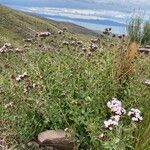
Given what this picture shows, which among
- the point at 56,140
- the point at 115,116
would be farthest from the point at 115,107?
the point at 56,140

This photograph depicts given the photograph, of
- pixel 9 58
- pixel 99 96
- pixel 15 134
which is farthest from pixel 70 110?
pixel 9 58

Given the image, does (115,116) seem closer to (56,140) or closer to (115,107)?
(115,107)

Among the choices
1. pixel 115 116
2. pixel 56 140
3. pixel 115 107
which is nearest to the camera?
pixel 115 116

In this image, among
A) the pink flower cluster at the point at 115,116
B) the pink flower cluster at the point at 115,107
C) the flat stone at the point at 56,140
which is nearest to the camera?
the pink flower cluster at the point at 115,116

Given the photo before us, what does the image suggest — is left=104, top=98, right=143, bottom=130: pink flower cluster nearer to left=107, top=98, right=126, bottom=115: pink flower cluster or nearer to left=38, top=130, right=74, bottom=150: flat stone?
left=107, top=98, right=126, bottom=115: pink flower cluster

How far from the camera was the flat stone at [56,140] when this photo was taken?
8.73m

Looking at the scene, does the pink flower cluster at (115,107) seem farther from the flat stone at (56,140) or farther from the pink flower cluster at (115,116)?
the flat stone at (56,140)

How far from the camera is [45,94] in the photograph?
359 inches

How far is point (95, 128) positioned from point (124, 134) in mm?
441

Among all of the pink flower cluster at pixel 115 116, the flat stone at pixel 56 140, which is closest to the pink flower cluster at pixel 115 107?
the pink flower cluster at pixel 115 116

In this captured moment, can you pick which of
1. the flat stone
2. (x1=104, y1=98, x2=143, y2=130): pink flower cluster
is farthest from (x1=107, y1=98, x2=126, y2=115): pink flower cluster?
the flat stone

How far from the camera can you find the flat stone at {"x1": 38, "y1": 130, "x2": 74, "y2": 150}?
8.73m

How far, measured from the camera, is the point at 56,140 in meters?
8.80

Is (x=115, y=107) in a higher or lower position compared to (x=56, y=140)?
higher
